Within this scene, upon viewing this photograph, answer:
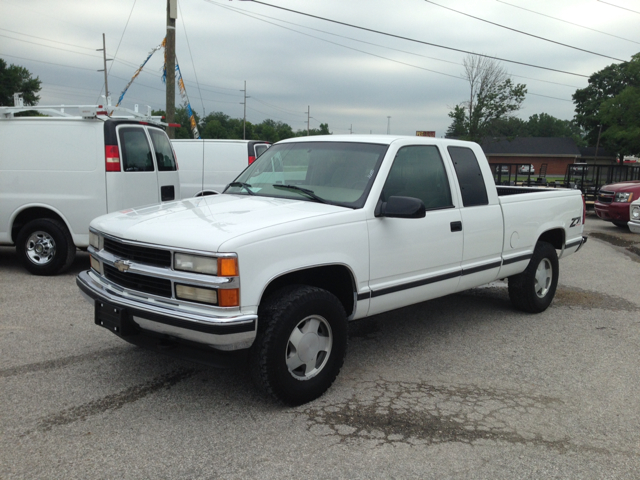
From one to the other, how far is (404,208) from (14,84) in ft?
216

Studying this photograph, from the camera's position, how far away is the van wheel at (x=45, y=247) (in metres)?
7.68

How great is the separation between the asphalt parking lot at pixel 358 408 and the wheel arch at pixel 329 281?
0.67 metres

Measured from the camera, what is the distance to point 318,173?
4.70m

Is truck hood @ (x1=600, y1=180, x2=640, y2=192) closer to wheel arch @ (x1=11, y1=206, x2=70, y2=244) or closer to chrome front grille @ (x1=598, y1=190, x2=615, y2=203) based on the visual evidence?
chrome front grille @ (x1=598, y1=190, x2=615, y2=203)

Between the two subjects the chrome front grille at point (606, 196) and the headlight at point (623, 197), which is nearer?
the headlight at point (623, 197)

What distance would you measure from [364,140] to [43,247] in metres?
5.24

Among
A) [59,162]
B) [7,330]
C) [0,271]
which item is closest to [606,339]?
[7,330]

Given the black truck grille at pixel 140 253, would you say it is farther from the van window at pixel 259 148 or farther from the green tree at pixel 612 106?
the green tree at pixel 612 106

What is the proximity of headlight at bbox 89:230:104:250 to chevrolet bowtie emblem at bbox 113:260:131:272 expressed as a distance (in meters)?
0.43

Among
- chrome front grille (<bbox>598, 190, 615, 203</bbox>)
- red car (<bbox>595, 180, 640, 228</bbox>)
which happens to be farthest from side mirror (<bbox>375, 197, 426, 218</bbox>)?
chrome front grille (<bbox>598, 190, 615, 203</bbox>)

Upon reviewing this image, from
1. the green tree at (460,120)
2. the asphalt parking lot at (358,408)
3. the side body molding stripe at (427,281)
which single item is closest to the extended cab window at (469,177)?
the side body molding stripe at (427,281)

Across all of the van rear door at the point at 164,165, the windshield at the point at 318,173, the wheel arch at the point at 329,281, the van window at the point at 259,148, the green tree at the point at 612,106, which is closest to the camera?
the wheel arch at the point at 329,281

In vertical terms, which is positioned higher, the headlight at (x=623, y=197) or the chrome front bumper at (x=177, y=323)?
the headlight at (x=623, y=197)

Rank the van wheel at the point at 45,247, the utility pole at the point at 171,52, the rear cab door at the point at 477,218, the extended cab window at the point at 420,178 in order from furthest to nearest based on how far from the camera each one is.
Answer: the utility pole at the point at 171,52 < the van wheel at the point at 45,247 < the rear cab door at the point at 477,218 < the extended cab window at the point at 420,178
